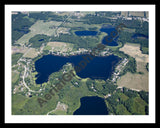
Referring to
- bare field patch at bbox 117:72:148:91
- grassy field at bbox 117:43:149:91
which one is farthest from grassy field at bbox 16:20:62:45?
bare field patch at bbox 117:72:148:91

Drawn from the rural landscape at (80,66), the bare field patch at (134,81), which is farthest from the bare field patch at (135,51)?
the bare field patch at (134,81)

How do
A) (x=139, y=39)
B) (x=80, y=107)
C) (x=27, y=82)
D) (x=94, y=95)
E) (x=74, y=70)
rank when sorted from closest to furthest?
(x=80, y=107) < (x=94, y=95) < (x=27, y=82) < (x=74, y=70) < (x=139, y=39)

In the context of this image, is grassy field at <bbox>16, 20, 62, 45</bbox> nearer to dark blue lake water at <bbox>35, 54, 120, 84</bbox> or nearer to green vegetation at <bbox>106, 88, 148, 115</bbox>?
dark blue lake water at <bbox>35, 54, 120, 84</bbox>

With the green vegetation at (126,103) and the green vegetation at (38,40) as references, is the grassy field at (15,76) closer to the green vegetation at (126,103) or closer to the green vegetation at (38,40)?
the green vegetation at (38,40)

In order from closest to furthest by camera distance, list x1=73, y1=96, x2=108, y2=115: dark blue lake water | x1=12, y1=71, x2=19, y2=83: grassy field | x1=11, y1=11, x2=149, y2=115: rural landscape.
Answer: x1=73, y1=96, x2=108, y2=115: dark blue lake water < x1=11, y1=11, x2=149, y2=115: rural landscape < x1=12, y1=71, x2=19, y2=83: grassy field

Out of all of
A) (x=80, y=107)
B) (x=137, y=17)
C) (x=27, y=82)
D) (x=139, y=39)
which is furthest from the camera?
(x=137, y=17)

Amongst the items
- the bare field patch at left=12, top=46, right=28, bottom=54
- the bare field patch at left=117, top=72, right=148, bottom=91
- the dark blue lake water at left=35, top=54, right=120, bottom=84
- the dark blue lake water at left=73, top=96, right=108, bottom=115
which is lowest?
the dark blue lake water at left=73, top=96, right=108, bottom=115

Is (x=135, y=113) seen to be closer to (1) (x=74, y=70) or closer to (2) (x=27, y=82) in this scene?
(1) (x=74, y=70)

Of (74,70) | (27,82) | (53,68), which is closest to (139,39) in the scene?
(74,70)
